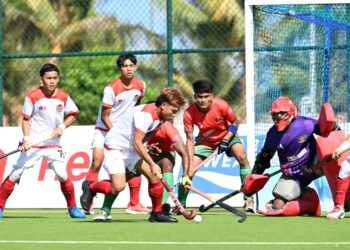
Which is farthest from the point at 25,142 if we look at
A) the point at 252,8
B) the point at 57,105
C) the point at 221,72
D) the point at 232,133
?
the point at 221,72

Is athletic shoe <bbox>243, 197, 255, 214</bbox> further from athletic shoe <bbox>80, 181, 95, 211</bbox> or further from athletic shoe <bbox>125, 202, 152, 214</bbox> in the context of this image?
athletic shoe <bbox>80, 181, 95, 211</bbox>

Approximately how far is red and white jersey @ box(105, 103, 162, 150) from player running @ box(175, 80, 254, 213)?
149 cm

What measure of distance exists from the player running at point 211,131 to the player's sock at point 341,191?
137 cm

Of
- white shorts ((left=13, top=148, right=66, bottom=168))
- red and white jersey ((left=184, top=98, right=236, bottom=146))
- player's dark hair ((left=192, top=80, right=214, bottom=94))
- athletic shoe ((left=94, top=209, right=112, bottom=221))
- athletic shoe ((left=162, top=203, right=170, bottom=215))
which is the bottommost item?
athletic shoe ((left=94, top=209, right=112, bottom=221))

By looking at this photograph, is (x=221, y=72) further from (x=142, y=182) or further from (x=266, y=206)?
(x=266, y=206)

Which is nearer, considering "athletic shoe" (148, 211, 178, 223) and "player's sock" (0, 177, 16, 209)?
"athletic shoe" (148, 211, 178, 223)

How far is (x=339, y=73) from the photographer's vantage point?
43.5ft

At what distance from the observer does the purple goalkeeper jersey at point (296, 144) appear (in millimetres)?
12070

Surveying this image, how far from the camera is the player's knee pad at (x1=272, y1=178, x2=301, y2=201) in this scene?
1218cm

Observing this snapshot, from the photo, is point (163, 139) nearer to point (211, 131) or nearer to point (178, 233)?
point (211, 131)

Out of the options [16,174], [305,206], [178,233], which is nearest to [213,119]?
[305,206]

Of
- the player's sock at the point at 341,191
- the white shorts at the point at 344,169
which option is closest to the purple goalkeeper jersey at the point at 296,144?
the white shorts at the point at 344,169

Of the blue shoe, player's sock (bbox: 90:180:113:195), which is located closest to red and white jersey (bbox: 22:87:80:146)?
the blue shoe

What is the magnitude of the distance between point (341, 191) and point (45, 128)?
296 centimetres
